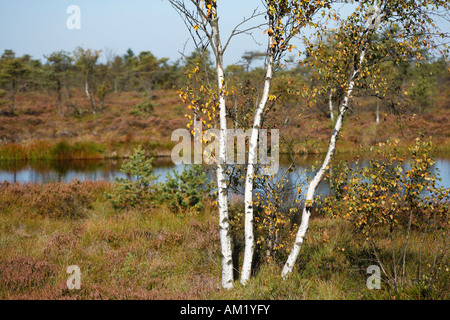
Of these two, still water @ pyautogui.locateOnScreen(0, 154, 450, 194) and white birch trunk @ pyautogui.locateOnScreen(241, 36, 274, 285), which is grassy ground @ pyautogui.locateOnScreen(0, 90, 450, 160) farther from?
white birch trunk @ pyautogui.locateOnScreen(241, 36, 274, 285)

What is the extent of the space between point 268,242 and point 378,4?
13.4 ft

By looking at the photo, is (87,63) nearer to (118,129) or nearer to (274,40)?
(118,129)

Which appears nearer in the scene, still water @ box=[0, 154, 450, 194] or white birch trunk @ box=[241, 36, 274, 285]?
white birch trunk @ box=[241, 36, 274, 285]

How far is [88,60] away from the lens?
4622cm

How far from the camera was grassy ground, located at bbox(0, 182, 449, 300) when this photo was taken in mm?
5191

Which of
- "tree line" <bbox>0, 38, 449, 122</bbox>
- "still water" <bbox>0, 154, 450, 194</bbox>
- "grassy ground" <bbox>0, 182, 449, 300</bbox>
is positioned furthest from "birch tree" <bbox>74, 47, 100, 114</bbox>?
"grassy ground" <bbox>0, 182, 449, 300</bbox>

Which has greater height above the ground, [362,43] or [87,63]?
[87,63]

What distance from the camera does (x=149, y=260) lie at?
262 inches

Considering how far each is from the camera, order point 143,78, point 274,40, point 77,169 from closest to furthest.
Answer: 1. point 274,40
2. point 77,169
3. point 143,78

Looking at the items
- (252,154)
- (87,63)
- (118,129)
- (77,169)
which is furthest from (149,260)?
(87,63)

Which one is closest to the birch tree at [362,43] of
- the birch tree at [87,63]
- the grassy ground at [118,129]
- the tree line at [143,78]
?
the tree line at [143,78]

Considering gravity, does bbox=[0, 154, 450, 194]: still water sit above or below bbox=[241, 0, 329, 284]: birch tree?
below

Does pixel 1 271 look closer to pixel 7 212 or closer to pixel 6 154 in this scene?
pixel 7 212
